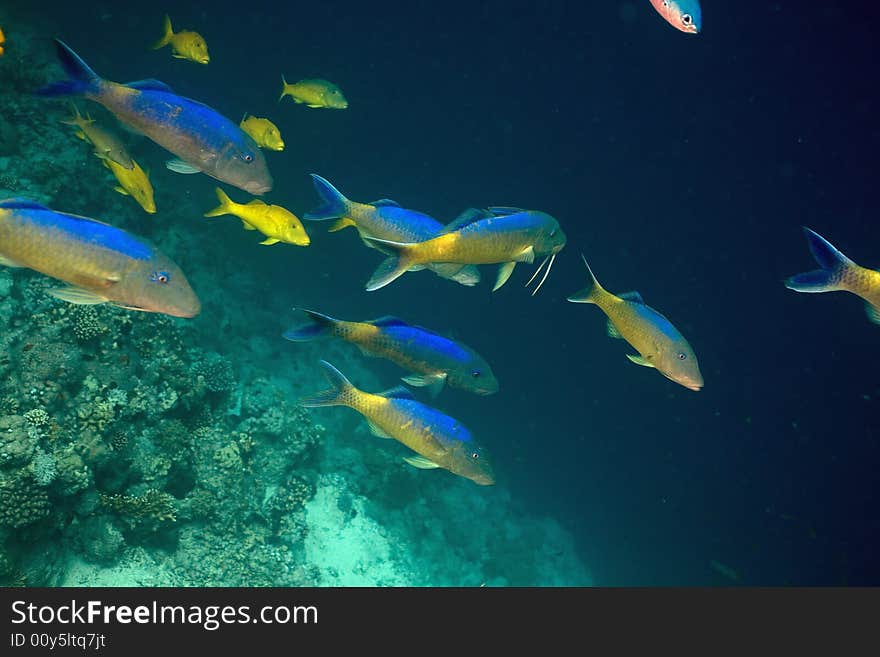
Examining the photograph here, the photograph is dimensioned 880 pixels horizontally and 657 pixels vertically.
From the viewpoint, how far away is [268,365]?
470 inches

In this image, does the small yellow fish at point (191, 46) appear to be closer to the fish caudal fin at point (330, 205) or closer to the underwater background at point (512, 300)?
the underwater background at point (512, 300)

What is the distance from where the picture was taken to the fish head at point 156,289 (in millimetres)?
2594

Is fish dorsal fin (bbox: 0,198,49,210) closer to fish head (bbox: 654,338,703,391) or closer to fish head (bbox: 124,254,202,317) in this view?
fish head (bbox: 124,254,202,317)

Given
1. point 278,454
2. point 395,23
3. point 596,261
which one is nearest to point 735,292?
point 596,261

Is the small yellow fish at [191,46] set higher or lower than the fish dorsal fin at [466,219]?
lower

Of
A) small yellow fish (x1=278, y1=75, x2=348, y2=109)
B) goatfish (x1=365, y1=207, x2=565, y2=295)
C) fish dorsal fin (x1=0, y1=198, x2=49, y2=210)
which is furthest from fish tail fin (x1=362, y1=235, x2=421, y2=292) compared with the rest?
small yellow fish (x1=278, y1=75, x2=348, y2=109)

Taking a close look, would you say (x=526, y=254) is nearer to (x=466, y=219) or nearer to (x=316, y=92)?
(x=466, y=219)

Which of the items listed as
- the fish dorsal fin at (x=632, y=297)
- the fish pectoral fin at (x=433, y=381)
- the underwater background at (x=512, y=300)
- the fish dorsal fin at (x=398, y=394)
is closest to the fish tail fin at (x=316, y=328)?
the fish dorsal fin at (x=398, y=394)

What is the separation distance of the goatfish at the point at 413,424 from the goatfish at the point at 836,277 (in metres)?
2.58

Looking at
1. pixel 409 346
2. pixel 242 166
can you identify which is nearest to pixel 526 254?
pixel 409 346

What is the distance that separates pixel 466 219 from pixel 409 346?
120cm

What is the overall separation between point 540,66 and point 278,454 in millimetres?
25483

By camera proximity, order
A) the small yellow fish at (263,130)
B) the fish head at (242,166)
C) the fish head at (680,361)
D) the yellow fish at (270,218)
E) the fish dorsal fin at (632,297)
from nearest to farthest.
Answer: the fish head at (242,166) → the fish head at (680,361) → the fish dorsal fin at (632,297) → the yellow fish at (270,218) → the small yellow fish at (263,130)

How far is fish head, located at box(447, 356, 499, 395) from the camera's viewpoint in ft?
15.5
